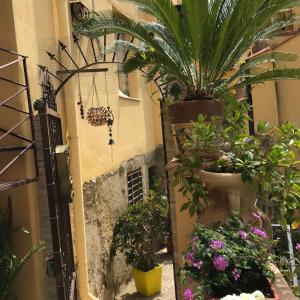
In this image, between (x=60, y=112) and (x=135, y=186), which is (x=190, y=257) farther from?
(x=135, y=186)

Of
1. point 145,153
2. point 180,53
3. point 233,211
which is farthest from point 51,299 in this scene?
point 145,153

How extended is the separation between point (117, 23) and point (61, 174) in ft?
5.80

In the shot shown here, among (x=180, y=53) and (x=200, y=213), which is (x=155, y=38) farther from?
(x=200, y=213)

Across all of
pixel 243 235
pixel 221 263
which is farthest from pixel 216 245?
pixel 243 235

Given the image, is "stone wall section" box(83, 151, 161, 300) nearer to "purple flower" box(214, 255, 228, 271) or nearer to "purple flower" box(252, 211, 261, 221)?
"purple flower" box(252, 211, 261, 221)

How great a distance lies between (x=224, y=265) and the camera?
260cm

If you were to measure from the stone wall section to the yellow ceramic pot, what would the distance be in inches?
18.3

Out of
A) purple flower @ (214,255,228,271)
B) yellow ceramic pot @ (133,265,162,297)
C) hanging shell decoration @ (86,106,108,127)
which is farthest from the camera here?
yellow ceramic pot @ (133,265,162,297)

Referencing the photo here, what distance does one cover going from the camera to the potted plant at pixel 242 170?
3096 mm

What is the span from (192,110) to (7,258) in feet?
7.34

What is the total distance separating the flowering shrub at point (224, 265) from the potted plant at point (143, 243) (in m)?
5.38

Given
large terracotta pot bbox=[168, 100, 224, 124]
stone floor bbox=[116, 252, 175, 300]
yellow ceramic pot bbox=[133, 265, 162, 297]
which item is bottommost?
stone floor bbox=[116, 252, 175, 300]

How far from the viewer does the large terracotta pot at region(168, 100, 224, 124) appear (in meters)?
3.88

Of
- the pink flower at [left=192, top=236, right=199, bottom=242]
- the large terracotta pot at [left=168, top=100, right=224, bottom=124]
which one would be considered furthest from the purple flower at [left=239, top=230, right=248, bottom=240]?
the large terracotta pot at [left=168, top=100, right=224, bottom=124]
